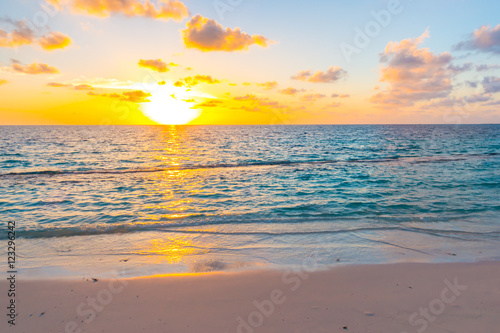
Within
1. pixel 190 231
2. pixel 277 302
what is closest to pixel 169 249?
pixel 190 231

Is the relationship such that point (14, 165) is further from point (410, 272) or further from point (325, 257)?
point (410, 272)

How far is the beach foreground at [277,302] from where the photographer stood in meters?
4.93

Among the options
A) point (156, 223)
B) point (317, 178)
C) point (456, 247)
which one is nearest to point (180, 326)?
point (156, 223)

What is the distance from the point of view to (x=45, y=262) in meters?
7.90

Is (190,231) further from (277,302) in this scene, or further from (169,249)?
(277,302)

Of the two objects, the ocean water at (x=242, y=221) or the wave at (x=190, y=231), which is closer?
the ocean water at (x=242, y=221)

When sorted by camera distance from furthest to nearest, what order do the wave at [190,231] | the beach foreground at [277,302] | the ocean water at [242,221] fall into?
1. the wave at [190,231]
2. the ocean water at [242,221]
3. the beach foreground at [277,302]

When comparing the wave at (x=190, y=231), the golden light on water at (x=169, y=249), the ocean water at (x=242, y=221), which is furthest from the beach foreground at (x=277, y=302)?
the wave at (x=190, y=231)

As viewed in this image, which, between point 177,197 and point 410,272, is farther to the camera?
point 177,197

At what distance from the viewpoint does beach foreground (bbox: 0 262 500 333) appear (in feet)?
16.2

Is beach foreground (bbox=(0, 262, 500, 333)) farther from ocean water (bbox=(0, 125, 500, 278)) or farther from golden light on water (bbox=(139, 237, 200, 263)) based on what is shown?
golden light on water (bbox=(139, 237, 200, 263))

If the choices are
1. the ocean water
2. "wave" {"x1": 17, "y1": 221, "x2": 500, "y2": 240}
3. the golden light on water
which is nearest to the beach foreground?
the ocean water

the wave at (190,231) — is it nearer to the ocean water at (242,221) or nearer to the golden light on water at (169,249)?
the ocean water at (242,221)

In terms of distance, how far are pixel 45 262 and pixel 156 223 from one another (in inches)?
165
